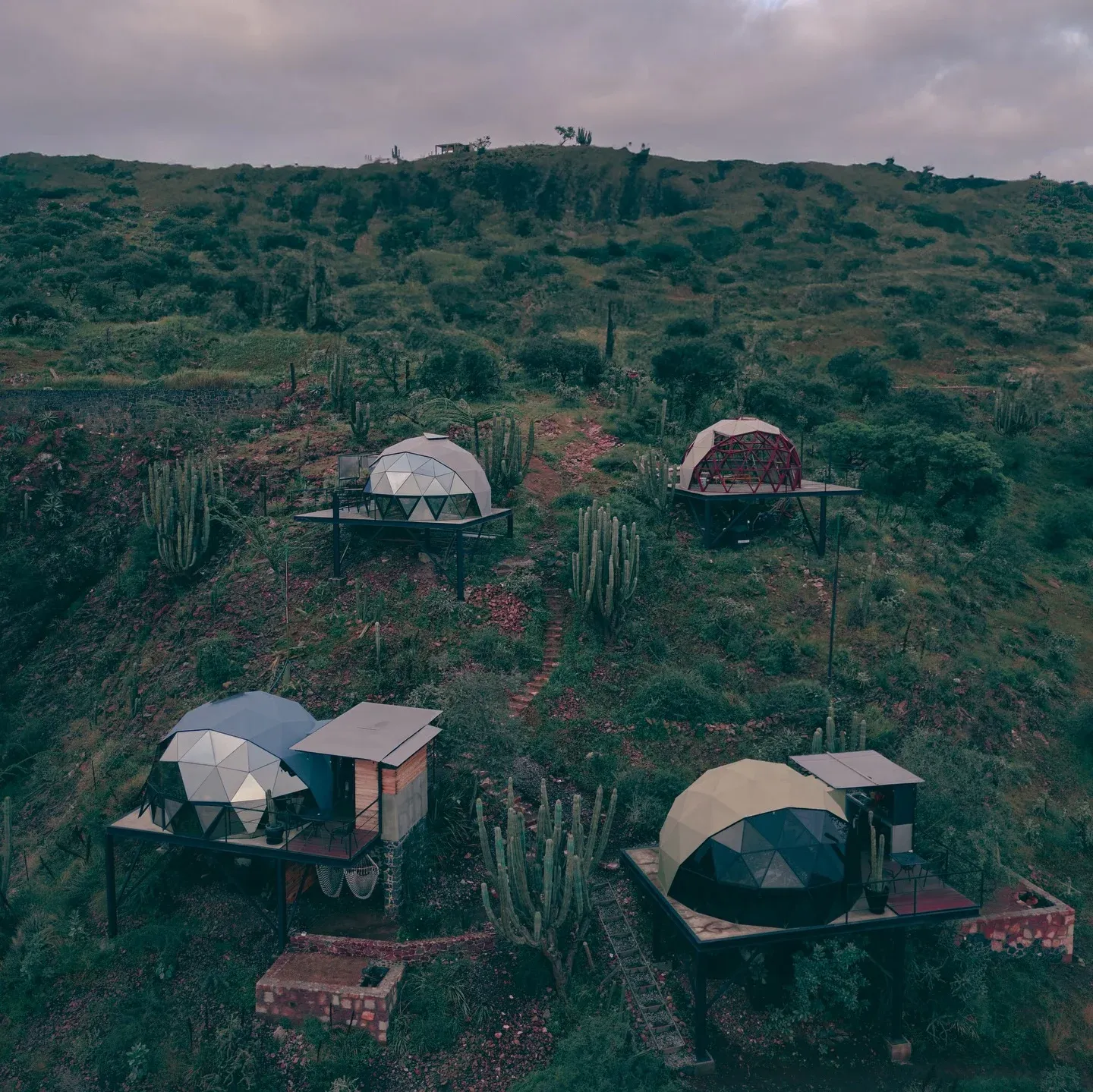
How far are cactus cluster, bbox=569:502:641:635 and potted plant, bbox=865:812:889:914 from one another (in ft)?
26.5

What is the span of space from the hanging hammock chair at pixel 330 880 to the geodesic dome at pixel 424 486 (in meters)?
8.94

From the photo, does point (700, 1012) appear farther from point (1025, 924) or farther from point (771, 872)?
point (1025, 924)

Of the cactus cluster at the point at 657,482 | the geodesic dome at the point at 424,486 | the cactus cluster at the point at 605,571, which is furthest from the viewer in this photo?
the cactus cluster at the point at 657,482

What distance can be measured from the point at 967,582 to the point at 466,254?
4491 centimetres

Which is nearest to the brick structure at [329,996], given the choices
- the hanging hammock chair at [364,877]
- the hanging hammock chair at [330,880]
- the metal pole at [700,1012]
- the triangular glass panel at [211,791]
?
the hanging hammock chair at [364,877]

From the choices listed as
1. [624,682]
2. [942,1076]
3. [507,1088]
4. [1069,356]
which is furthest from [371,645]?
[1069,356]

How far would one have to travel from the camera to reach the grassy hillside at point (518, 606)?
524 inches

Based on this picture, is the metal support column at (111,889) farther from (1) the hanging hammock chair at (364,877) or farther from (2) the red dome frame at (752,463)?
(2) the red dome frame at (752,463)

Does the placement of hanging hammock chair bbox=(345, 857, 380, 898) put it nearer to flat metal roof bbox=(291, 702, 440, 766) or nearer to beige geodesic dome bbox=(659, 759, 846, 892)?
flat metal roof bbox=(291, 702, 440, 766)

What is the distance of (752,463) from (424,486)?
9615 mm

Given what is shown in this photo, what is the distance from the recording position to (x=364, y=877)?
46.2 ft

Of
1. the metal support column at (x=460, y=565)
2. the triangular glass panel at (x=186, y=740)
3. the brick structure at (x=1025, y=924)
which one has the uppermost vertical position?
the metal support column at (x=460, y=565)

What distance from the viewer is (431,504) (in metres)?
20.9

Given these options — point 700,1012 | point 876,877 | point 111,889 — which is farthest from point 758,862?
point 111,889
